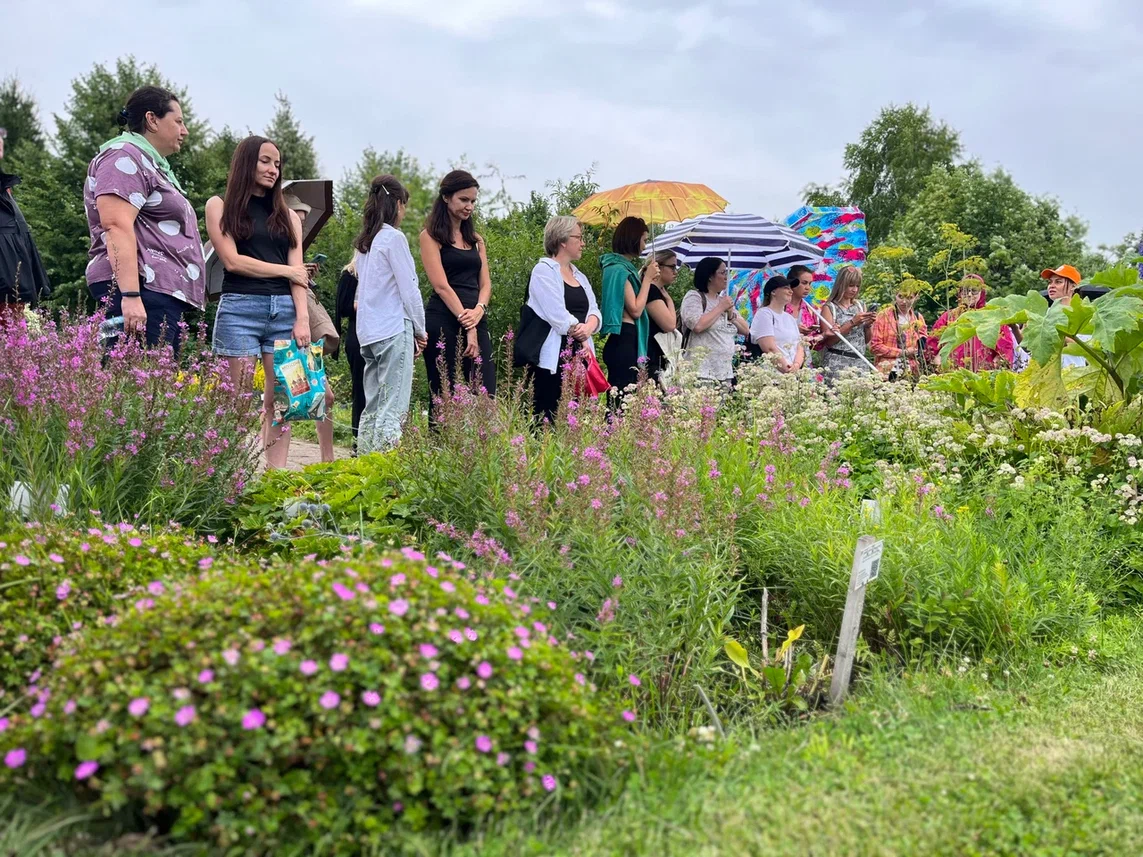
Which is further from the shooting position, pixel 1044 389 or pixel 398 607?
pixel 1044 389

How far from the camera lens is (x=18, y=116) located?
29031mm

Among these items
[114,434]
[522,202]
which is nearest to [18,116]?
[522,202]

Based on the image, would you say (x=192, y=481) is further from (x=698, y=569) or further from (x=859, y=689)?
(x=859, y=689)

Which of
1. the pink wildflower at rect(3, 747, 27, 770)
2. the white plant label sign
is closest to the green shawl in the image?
the white plant label sign

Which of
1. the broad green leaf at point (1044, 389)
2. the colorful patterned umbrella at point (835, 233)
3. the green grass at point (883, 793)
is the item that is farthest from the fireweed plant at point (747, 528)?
the colorful patterned umbrella at point (835, 233)

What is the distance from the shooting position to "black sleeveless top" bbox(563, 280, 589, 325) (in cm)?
745

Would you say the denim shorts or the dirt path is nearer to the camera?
the denim shorts

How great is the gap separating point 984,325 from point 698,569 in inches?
132

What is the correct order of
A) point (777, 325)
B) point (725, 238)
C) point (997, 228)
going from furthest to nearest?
point (997, 228) → point (725, 238) → point (777, 325)

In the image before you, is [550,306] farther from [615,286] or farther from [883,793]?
[883,793]

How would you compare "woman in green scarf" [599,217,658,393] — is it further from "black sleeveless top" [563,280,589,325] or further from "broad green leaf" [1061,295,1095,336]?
"broad green leaf" [1061,295,1095,336]

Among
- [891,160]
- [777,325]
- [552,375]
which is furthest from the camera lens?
[891,160]

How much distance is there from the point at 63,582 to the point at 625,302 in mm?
5829

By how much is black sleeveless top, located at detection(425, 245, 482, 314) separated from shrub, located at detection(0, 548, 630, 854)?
14.9 ft
